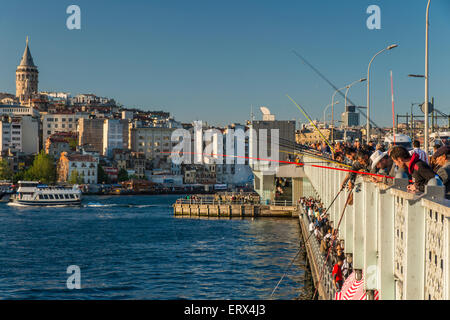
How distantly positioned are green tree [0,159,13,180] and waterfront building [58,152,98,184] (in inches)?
237

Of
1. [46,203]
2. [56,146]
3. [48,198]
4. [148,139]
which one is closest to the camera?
[46,203]

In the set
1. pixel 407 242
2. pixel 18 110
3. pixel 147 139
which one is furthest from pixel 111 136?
pixel 407 242

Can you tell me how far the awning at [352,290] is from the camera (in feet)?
Answer: 23.2

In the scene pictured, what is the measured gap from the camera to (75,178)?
77375 millimetres

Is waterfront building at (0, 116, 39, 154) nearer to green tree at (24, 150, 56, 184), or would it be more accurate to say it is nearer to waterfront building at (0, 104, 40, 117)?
waterfront building at (0, 104, 40, 117)

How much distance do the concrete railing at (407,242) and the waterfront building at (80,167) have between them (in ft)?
244

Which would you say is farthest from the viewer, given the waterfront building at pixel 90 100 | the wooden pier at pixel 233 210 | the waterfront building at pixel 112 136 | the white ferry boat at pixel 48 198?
the waterfront building at pixel 90 100

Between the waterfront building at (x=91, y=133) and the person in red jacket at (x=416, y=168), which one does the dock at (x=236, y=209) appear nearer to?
the person in red jacket at (x=416, y=168)

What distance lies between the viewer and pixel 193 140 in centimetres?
10256

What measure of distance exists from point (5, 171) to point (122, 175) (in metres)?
14.9

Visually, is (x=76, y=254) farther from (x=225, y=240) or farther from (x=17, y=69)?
(x=17, y=69)

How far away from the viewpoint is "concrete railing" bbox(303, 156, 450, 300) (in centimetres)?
424

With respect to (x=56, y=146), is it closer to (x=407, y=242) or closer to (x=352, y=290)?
(x=352, y=290)

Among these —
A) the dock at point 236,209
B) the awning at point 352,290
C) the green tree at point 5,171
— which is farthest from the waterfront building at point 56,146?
the awning at point 352,290
